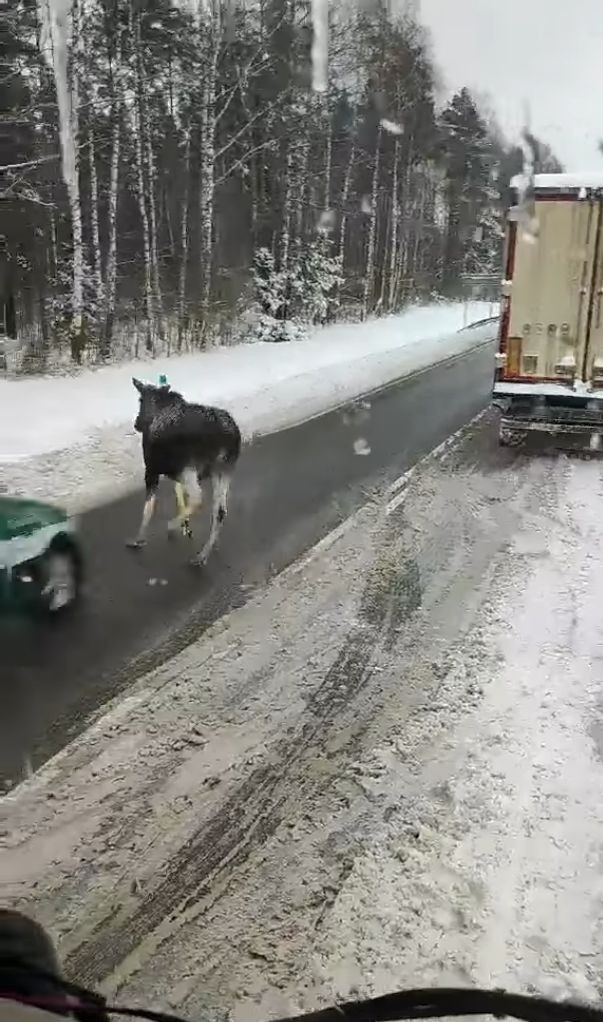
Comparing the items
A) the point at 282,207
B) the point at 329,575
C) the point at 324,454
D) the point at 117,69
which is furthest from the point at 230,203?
the point at 329,575

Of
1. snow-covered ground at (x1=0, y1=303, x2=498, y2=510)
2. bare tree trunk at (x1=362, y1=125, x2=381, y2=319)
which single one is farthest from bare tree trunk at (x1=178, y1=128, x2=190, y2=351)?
bare tree trunk at (x1=362, y1=125, x2=381, y2=319)

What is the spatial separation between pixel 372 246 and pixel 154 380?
28276mm

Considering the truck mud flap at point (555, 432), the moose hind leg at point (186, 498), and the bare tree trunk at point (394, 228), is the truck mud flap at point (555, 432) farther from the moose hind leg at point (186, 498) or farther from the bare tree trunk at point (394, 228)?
the bare tree trunk at point (394, 228)

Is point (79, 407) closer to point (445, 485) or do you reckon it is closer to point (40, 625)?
point (445, 485)

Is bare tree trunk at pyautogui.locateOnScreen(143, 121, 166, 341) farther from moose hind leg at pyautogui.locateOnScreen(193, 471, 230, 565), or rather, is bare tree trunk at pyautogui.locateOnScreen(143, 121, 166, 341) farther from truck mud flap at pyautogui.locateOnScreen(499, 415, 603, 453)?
moose hind leg at pyautogui.locateOnScreen(193, 471, 230, 565)

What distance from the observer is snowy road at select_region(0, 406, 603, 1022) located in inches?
116

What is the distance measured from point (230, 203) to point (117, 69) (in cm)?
669

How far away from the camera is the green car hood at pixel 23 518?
5.50 meters

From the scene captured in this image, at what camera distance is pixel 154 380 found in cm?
713

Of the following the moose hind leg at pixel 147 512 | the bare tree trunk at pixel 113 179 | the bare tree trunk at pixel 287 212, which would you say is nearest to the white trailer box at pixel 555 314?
the moose hind leg at pixel 147 512

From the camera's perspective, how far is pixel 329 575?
22.4ft

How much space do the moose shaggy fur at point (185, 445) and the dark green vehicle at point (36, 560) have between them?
1.14 meters

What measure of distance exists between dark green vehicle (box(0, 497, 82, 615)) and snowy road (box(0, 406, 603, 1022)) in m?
1.18

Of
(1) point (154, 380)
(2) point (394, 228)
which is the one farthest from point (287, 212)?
(1) point (154, 380)
